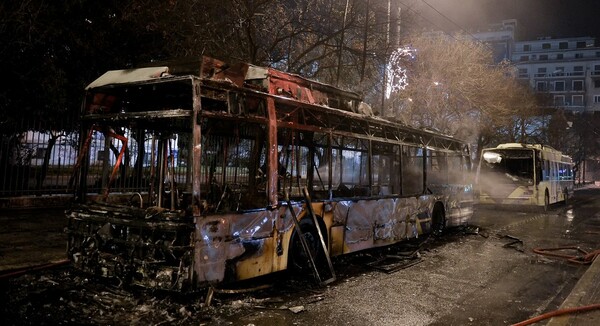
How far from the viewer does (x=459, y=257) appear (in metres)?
8.73

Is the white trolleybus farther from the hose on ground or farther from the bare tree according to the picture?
the hose on ground

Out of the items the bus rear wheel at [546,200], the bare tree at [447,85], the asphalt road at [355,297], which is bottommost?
the asphalt road at [355,297]

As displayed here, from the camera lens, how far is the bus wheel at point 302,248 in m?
6.46

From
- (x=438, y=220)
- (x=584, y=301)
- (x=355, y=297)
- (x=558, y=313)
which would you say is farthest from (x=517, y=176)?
(x=355, y=297)

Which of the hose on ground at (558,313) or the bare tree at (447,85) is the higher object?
the bare tree at (447,85)

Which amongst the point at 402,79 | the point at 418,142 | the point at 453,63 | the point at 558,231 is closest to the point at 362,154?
the point at 418,142

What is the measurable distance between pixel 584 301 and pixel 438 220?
6399 millimetres

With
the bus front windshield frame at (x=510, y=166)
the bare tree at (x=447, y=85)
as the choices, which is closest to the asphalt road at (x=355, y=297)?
the bus front windshield frame at (x=510, y=166)

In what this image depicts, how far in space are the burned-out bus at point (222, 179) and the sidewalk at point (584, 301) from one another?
3223 mm

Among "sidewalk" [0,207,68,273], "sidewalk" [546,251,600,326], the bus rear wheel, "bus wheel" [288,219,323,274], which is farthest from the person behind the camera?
the bus rear wheel

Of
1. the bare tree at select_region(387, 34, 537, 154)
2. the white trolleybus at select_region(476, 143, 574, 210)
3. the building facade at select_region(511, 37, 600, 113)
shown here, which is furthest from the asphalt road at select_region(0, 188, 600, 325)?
the building facade at select_region(511, 37, 600, 113)

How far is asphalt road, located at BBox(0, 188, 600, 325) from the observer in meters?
4.69

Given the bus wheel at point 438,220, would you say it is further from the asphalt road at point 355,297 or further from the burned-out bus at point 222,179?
the asphalt road at point 355,297

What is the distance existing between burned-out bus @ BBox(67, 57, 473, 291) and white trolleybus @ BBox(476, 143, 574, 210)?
39.9ft
